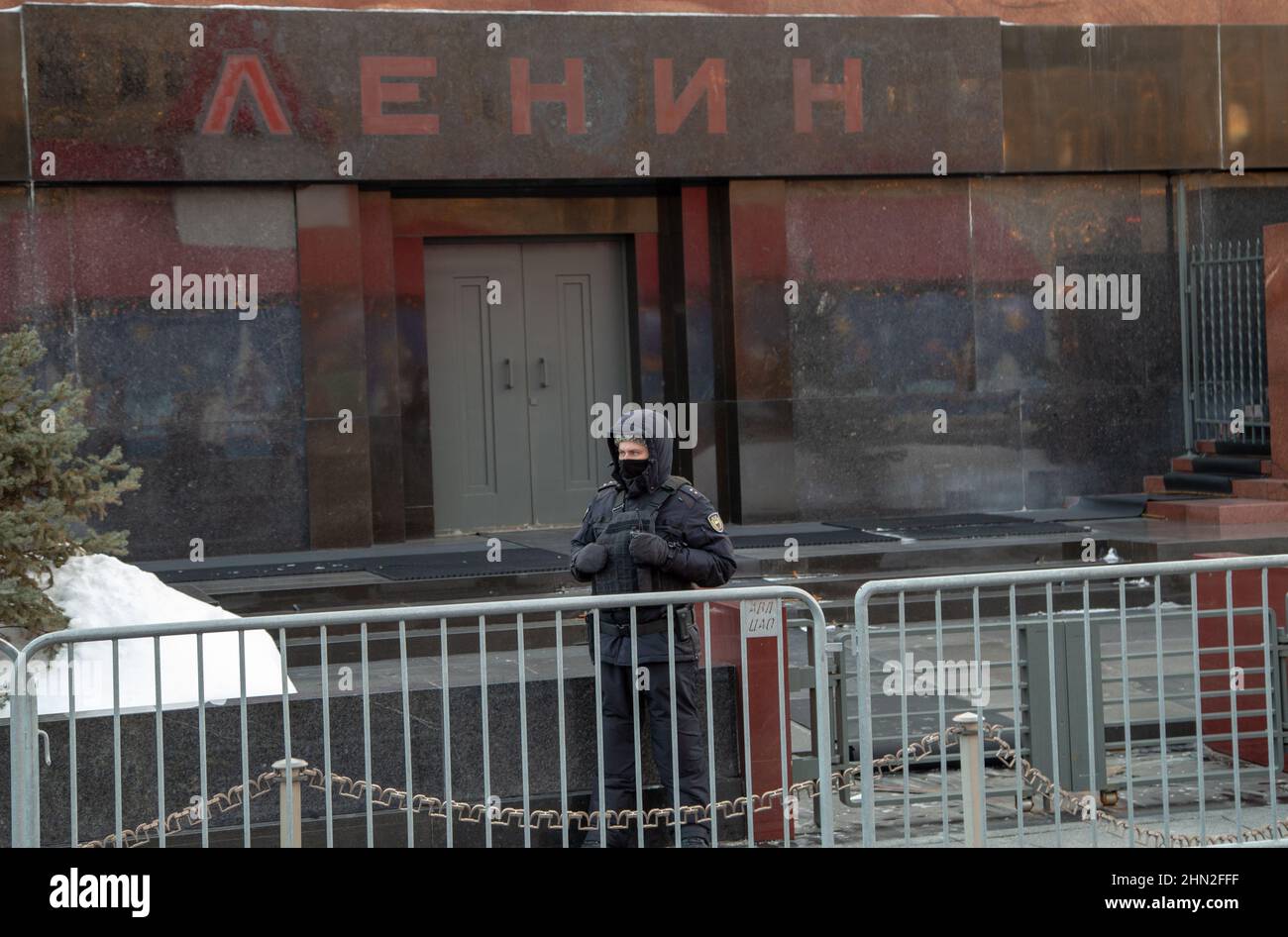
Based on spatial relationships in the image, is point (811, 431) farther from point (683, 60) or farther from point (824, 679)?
point (824, 679)

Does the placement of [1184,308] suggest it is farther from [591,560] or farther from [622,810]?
[622,810]

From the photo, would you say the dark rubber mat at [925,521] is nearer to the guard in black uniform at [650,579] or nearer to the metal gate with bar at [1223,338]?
the metal gate with bar at [1223,338]

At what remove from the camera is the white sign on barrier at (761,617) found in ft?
23.0

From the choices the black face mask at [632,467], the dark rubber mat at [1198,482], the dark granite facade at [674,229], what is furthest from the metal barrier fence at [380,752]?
the dark rubber mat at [1198,482]

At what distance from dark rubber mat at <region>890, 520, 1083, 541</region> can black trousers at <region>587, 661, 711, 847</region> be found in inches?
277

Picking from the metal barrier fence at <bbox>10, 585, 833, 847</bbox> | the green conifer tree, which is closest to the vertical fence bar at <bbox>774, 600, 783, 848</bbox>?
the metal barrier fence at <bbox>10, 585, 833, 847</bbox>

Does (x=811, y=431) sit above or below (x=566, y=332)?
below

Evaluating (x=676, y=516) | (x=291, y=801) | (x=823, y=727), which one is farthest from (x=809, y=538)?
(x=291, y=801)

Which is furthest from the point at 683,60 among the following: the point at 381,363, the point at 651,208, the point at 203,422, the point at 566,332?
the point at 203,422

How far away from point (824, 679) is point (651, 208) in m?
10.1

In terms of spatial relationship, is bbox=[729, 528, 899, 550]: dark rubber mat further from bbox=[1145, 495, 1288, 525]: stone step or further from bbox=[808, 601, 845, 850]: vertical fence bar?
bbox=[808, 601, 845, 850]: vertical fence bar

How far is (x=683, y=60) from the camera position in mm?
14961

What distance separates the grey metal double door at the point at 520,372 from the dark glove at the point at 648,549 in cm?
869
